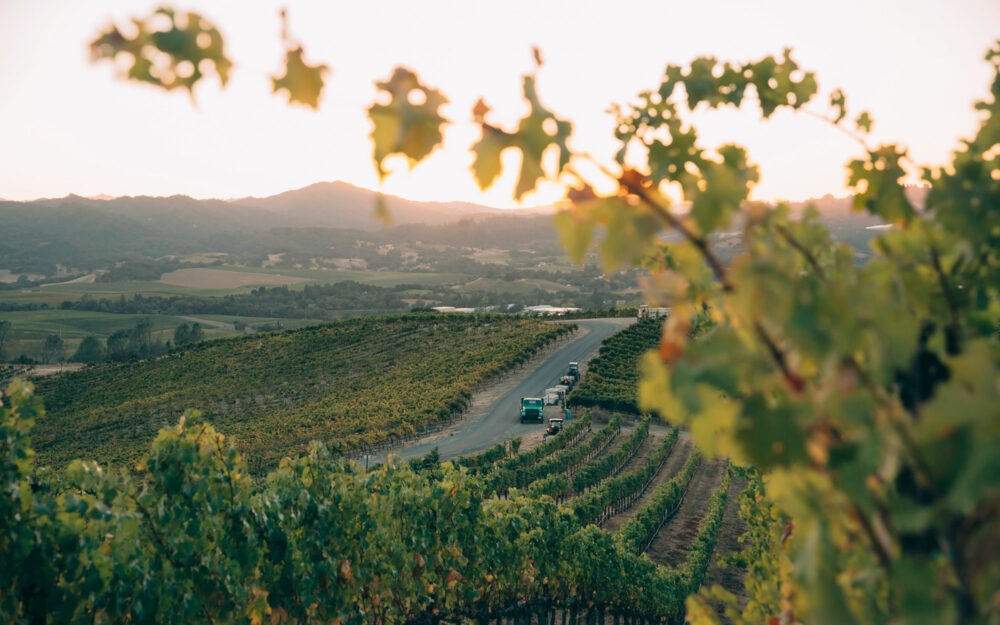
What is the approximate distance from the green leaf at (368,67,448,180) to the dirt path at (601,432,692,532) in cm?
2666

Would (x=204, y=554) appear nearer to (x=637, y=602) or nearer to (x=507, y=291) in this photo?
(x=637, y=602)

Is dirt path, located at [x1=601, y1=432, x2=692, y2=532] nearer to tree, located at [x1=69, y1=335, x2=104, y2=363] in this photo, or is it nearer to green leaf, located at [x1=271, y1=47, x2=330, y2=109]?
green leaf, located at [x1=271, y1=47, x2=330, y2=109]

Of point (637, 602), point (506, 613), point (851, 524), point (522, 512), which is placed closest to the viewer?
point (851, 524)

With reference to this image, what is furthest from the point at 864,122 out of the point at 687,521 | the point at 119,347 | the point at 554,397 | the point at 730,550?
the point at 119,347

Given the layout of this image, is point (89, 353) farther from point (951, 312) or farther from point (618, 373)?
point (951, 312)

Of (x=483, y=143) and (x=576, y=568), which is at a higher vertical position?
(x=483, y=143)

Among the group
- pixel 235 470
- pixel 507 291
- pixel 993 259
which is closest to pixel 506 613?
pixel 235 470

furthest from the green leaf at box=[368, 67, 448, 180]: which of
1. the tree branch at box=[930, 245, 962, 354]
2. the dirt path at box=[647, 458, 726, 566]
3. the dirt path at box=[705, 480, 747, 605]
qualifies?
the dirt path at box=[647, 458, 726, 566]

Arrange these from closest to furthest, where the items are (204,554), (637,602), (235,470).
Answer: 1. (204,554)
2. (235,470)
3. (637,602)

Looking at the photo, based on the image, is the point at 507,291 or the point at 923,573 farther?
the point at 507,291

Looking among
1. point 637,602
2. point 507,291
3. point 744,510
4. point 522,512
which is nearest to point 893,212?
point 744,510

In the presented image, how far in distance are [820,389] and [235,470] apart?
218 inches

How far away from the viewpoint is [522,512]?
11.4 m

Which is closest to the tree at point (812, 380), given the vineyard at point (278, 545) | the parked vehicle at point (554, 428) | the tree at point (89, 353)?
the vineyard at point (278, 545)
